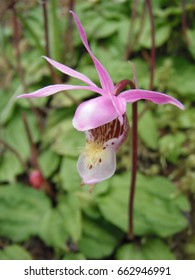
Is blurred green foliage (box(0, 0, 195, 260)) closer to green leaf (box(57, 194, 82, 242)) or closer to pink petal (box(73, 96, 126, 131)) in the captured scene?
green leaf (box(57, 194, 82, 242))

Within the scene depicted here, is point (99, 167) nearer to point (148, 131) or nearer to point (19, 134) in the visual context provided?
point (148, 131)

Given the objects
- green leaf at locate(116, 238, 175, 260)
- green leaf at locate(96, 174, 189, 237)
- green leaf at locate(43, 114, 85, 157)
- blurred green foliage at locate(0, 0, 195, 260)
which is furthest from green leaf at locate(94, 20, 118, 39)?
green leaf at locate(116, 238, 175, 260)

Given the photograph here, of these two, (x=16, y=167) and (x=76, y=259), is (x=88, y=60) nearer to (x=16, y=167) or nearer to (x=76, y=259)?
(x=16, y=167)

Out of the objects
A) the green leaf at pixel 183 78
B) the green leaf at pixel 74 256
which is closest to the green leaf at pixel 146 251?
the green leaf at pixel 74 256

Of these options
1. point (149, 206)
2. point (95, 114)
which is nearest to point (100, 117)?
point (95, 114)

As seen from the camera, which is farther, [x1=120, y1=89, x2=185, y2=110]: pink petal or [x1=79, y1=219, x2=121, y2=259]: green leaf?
[x1=79, y1=219, x2=121, y2=259]: green leaf

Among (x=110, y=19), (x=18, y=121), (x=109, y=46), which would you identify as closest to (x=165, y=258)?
(x=18, y=121)

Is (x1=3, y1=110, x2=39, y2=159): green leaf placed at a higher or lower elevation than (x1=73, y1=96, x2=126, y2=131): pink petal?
lower
